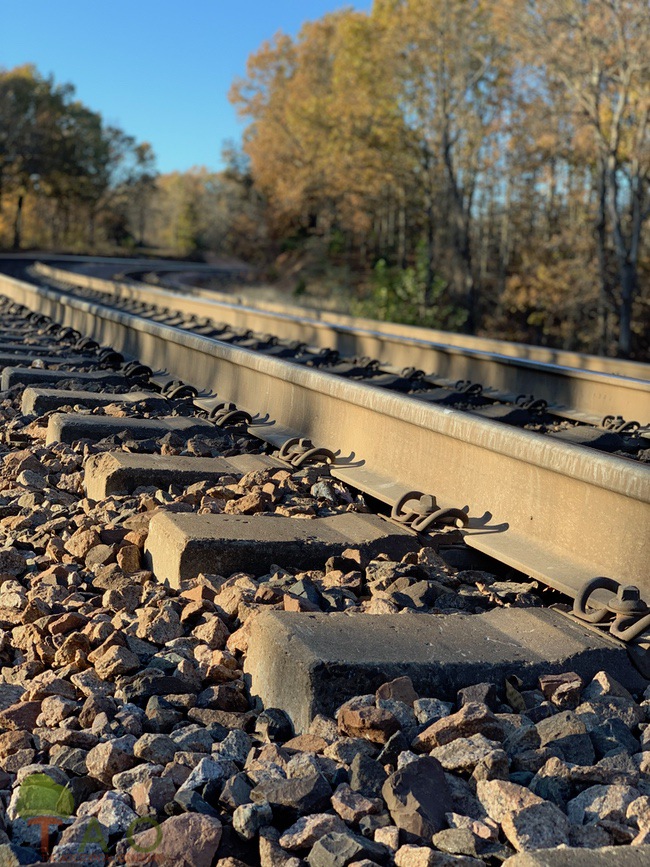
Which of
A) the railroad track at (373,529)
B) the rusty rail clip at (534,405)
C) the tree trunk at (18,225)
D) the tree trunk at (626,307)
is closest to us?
the railroad track at (373,529)

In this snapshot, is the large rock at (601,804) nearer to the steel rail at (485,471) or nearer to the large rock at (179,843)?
the large rock at (179,843)

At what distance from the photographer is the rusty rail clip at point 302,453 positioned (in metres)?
5.14

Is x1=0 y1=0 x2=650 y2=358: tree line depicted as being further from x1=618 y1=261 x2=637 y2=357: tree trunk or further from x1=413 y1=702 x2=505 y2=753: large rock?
x1=413 y1=702 x2=505 y2=753: large rock

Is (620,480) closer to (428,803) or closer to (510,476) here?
(510,476)

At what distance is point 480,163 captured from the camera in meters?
38.3

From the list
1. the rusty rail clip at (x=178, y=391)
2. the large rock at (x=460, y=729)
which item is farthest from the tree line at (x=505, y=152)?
the large rock at (x=460, y=729)

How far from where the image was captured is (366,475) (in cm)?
499

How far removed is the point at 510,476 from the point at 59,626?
193cm

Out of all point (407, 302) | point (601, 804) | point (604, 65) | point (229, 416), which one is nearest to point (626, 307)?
point (407, 302)

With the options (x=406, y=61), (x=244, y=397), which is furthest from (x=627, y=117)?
(x=244, y=397)

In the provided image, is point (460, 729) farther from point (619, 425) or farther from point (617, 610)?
point (619, 425)

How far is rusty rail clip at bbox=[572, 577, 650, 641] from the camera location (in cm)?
291

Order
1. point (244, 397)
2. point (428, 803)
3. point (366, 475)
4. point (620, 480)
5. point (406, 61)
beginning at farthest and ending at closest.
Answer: point (406, 61) → point (244, 397) → point (366, 475) → point (620, 480) → point (428, 803)

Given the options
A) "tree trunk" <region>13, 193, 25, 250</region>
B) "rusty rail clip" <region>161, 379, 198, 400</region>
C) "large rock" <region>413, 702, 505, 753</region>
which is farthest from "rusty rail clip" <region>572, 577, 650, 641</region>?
"tree trunk" <region>13, 193, 25, 250</region>
